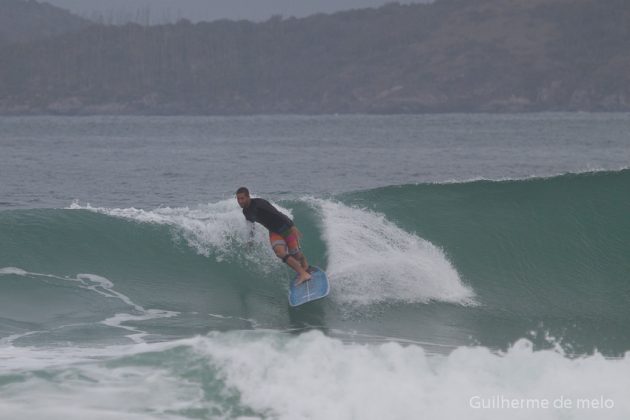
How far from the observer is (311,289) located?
12.8 meters

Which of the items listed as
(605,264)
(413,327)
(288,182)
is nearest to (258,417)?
(413,327)

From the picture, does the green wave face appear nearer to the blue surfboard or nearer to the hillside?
the blue surfboard

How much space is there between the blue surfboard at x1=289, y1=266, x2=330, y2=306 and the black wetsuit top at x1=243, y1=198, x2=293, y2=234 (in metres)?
0.84

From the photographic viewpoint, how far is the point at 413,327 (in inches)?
485

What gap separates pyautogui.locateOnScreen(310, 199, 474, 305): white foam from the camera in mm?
13406

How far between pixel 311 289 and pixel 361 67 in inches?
6487

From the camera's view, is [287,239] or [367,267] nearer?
[287,239]

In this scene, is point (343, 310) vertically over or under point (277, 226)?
under

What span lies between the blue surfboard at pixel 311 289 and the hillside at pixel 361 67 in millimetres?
141265

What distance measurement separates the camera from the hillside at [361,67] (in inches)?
6171

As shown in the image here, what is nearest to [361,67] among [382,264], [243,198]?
[382,264]

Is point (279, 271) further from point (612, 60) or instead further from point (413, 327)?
point (612, 60)

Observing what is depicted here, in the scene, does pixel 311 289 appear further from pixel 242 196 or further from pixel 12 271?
pixel 12 271

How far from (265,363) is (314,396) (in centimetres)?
82
